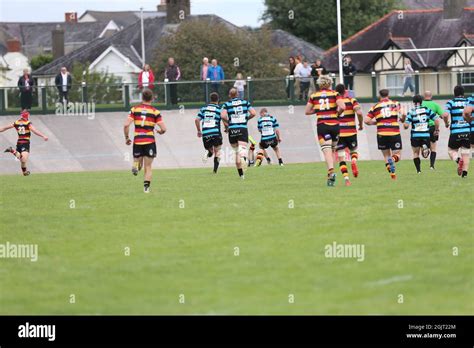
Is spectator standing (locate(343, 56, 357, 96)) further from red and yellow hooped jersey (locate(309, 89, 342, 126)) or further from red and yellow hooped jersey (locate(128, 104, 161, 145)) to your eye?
red and yellow hooped jersey (locate(128, 104, 161, 145))

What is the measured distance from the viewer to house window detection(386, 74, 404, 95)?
43719 millimetres

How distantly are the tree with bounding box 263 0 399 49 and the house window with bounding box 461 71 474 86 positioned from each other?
132 feet

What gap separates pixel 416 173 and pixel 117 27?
Result: 315 feet

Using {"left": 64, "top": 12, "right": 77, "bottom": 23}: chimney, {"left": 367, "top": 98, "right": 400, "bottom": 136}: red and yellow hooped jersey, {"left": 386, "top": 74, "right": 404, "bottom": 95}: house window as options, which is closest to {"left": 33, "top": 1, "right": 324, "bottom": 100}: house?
{"left": 64, "top": 12, "right": 77, "bottom": 23}: chimney

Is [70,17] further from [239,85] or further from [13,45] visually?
[239,85]

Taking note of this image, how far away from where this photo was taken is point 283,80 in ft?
143

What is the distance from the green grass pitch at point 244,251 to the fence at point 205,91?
2100 cm

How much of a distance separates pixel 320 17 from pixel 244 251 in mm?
73689

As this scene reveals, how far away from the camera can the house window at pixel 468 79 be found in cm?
4334

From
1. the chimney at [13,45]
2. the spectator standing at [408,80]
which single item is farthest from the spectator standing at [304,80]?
the chimney at [13,45]

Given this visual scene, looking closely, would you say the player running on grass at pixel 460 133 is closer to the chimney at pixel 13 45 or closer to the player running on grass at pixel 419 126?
the player running on grass at pixel 419 126

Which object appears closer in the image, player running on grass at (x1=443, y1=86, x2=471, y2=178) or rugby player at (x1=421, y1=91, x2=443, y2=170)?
player running on grass at (x1=443, y1=86, x2=471, y2=178)

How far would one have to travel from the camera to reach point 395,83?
4444 cm

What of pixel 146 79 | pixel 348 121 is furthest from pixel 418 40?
pixel 348 121
